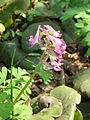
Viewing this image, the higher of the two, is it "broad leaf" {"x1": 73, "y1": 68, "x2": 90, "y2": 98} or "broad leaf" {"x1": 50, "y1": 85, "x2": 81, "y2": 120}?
"broad leaf" {"x1": 50, "y1": 85, "x2": 81, "y2": 120}

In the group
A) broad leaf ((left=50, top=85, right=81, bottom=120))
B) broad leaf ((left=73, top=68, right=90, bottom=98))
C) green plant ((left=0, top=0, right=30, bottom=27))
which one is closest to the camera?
broad leaf ((left=50, top=85, right=81, bottom=120))

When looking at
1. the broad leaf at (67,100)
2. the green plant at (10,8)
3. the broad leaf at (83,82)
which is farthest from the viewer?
the green plant at (10,8)

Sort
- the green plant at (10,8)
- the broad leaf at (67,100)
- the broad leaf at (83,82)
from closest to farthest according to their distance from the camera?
the broad leaf at (67,100), the broad leaf at (83,82), the green plant at (10,8)

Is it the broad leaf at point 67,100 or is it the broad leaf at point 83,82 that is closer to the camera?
the broad leaf at point 67,100

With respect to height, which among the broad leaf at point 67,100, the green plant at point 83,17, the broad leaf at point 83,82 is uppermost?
the green plant at point 83,17

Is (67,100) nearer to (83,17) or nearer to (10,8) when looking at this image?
(83,17)

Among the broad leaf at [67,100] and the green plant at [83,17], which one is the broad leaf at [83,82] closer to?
the green plant at [83,17]

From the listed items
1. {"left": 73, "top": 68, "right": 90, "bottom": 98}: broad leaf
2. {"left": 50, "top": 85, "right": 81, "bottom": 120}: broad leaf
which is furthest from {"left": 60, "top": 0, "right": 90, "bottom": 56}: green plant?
{"left": 50, "top": 85, "right": 81, "bottom": 120}: broad leaf

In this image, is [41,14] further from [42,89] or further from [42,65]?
[42,65]

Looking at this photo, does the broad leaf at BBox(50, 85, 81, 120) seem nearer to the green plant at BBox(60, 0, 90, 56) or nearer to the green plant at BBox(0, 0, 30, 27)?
the green plant at BBox(60, 0, 90, 56)

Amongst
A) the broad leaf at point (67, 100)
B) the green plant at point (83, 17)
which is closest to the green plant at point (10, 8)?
the green plant at point (83, 17)

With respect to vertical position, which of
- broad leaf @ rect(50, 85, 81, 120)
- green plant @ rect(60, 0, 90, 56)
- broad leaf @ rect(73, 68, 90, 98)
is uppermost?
green plant @ rect(60, 0, 90, 56)
